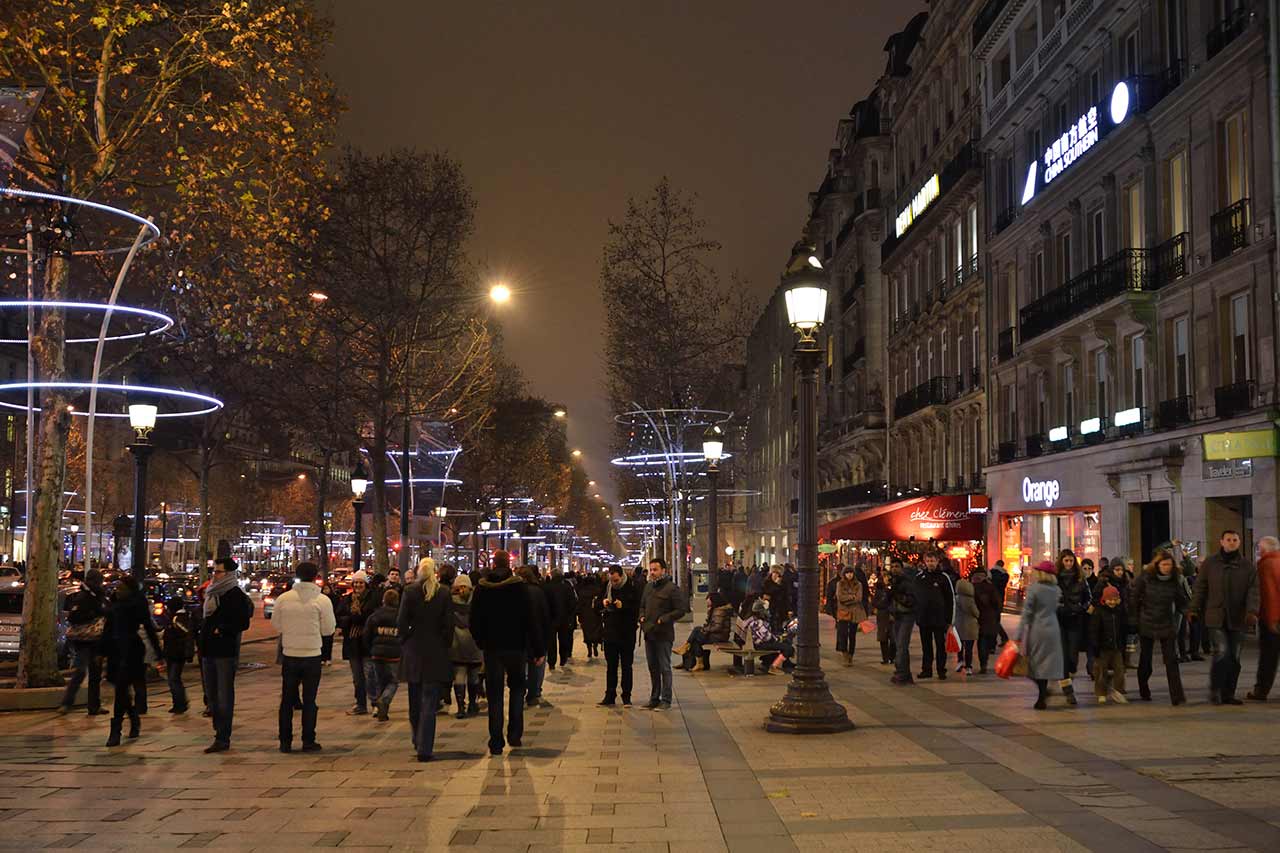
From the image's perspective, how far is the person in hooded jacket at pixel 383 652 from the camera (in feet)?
47.6

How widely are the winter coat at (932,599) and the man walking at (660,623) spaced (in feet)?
13.9

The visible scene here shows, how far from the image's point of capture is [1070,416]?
3447cm

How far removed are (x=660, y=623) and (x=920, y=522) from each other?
23.1 m

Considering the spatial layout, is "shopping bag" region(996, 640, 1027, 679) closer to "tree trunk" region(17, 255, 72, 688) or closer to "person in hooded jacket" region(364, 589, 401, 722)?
"person in hooded jacket" region(364, 589, 401, 722)

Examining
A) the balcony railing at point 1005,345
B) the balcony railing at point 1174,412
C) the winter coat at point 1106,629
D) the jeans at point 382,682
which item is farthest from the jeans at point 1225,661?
the balcony railing at point 1005,345

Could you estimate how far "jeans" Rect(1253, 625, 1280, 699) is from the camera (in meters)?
14.6

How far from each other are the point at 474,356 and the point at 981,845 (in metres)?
31.8

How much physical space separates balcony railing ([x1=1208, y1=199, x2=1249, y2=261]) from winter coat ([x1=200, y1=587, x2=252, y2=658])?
1952cm

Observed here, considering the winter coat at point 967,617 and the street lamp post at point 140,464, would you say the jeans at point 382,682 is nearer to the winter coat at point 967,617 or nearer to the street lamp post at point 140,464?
the street lamp post at point 140,464

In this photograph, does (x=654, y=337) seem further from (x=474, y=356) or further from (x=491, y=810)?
(x=491, y=810)

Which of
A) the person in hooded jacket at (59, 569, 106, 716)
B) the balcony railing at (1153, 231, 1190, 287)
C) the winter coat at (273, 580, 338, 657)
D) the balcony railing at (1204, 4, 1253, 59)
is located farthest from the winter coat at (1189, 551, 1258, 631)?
the balcony railing at (1153, 231, 1190, 287)

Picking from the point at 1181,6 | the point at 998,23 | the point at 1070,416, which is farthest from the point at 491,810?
the point at 998,23

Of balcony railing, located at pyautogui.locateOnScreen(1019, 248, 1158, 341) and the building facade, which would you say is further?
balcony railing, located at pyautogui.locateOnScreen(1019, 248, 1158, 341)

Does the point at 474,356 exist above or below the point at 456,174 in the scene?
below
